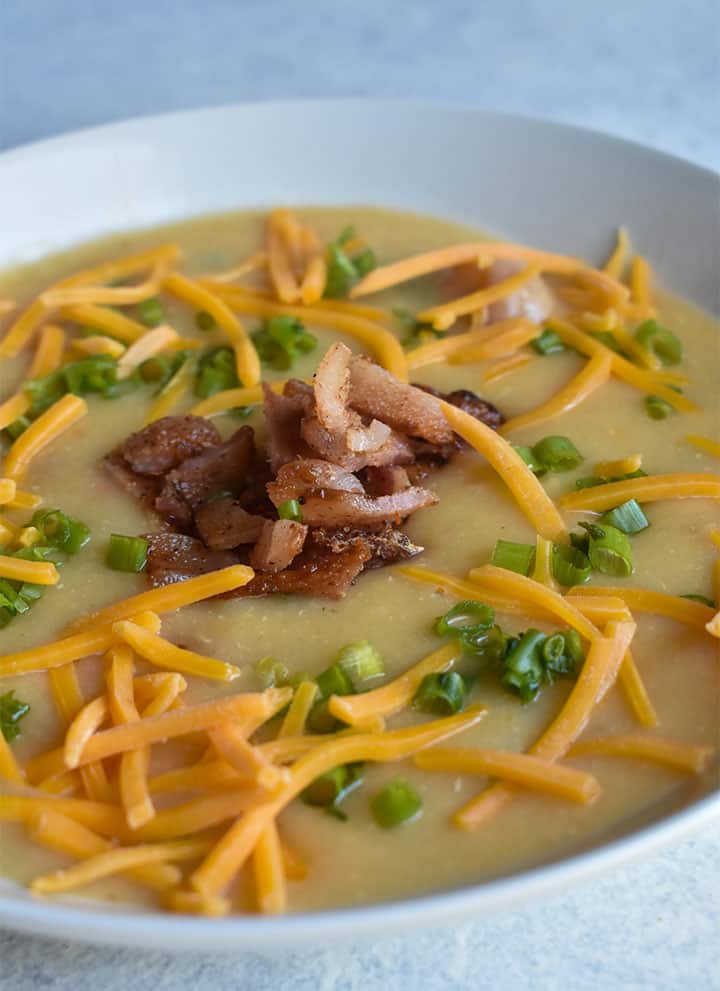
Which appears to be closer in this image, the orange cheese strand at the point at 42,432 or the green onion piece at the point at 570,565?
the green onion piece at the point at 570,565

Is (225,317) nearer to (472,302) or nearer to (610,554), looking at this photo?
(472,302)

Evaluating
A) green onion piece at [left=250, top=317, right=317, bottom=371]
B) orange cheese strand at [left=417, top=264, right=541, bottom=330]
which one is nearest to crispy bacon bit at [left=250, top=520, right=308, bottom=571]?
green onion piece at [left=250, top=317, right=317, bottom=371]

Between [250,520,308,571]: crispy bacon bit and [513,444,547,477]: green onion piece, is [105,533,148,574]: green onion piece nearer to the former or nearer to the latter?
[250,520,308,571]: crispy bacon bit


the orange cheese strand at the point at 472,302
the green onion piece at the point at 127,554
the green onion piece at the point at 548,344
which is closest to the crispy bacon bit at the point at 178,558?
the green onion piece at the point at 127,554

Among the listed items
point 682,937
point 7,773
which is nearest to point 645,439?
point 682,937

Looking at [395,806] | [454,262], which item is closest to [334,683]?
[395,806]

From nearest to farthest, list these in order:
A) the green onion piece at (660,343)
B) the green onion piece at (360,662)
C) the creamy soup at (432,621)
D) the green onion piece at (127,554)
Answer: the creamy soup at (432,621) → the green onion piece at (360,662) → the green onion piece at (127,554) → the green onion piece at (660,343)

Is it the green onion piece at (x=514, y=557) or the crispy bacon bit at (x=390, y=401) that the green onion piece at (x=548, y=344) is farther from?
the green onion piece at (x=514, y=557)
